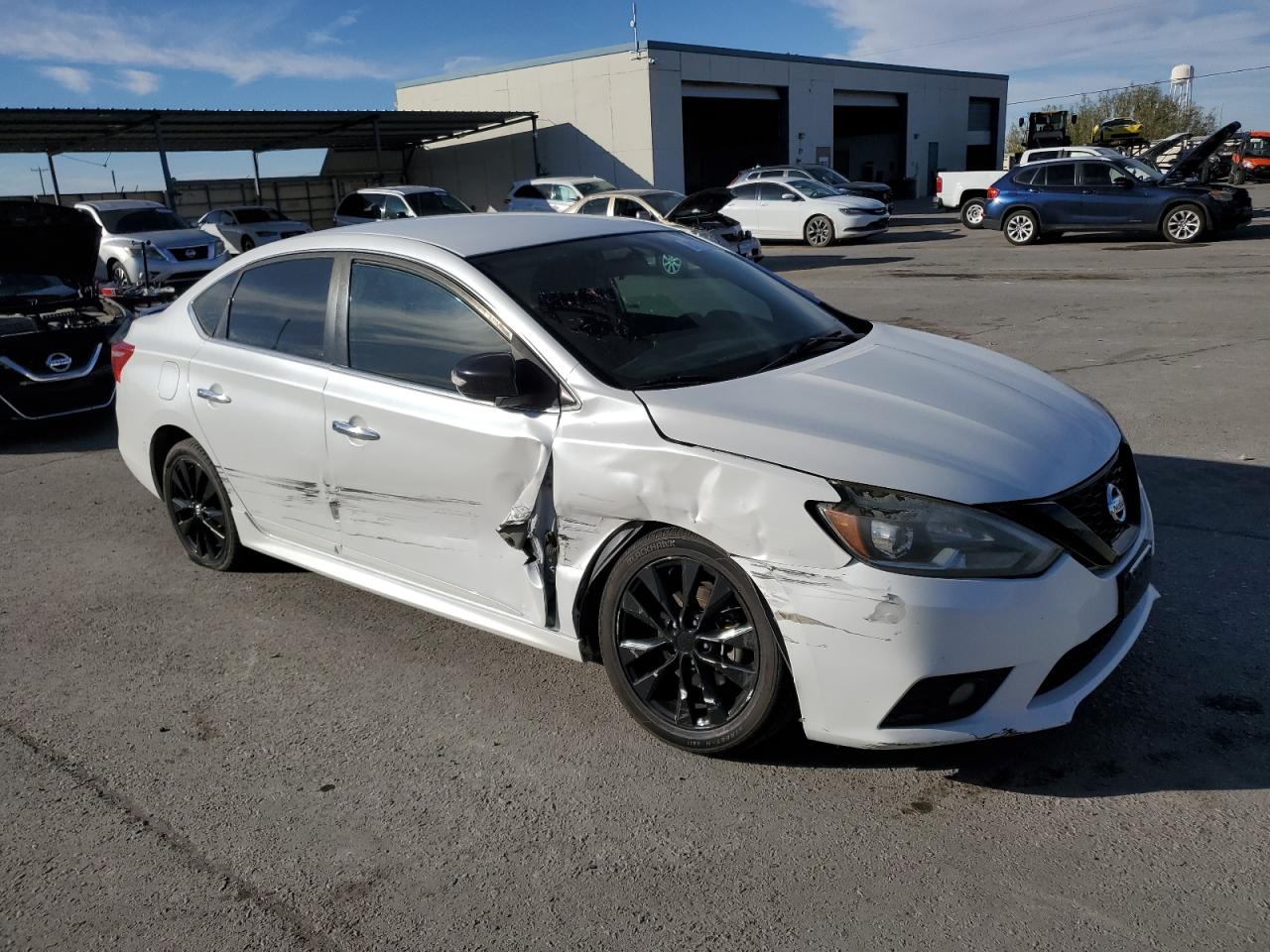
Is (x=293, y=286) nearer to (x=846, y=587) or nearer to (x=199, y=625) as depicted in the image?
(x=199, y=625)

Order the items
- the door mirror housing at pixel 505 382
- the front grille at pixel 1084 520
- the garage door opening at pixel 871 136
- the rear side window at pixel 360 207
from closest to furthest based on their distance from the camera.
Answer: the front grille at pixel 1084 520
the door mirror housing at pixel 505 382
the rear side window at pixel 360 207
the garage door opening at pixel 871 136

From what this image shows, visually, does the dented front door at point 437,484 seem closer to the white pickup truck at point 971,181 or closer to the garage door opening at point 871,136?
the white pickup truck at point 971,181

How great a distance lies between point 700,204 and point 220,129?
19.5m

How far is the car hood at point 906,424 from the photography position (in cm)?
289

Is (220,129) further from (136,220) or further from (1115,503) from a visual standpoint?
(1115,503)

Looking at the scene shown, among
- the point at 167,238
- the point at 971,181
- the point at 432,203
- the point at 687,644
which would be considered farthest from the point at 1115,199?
the point at 687,644

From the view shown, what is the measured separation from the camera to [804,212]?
24281 millimetres

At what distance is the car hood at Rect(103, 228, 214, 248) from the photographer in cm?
1977

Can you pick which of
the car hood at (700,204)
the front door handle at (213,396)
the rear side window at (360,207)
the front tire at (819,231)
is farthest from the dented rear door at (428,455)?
the front tire at (819,231)

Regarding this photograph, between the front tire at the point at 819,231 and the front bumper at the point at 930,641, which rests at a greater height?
the front bumper at the point at 930,641

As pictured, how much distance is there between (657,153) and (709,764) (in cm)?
3518

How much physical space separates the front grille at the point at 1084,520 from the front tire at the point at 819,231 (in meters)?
21.7

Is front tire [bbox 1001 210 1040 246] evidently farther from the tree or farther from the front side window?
the tree

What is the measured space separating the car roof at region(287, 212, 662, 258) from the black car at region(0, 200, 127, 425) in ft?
15.2
